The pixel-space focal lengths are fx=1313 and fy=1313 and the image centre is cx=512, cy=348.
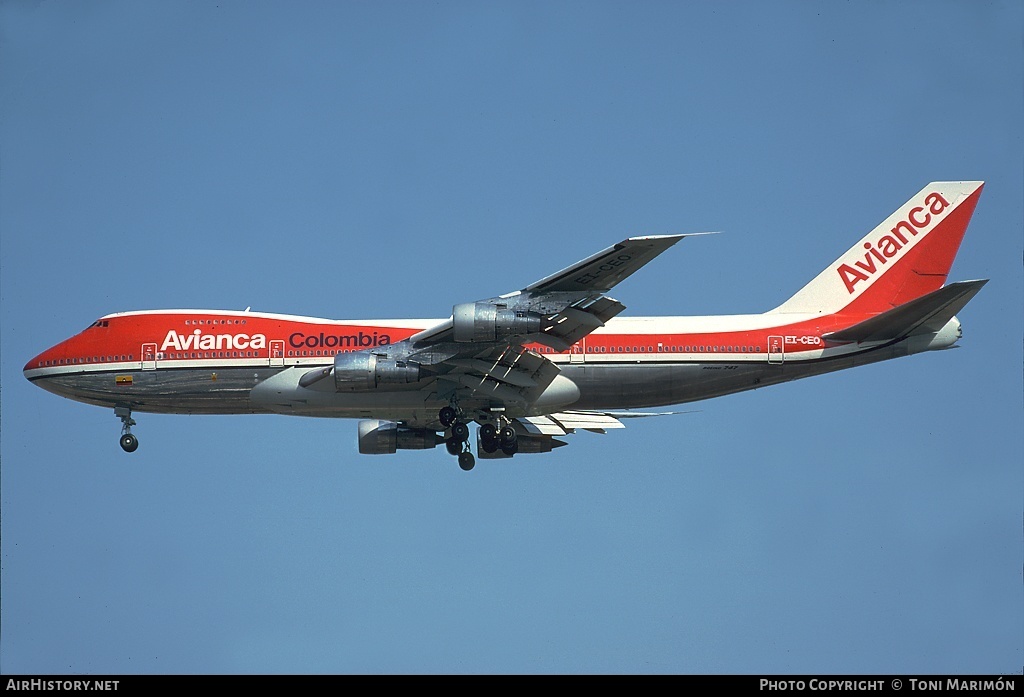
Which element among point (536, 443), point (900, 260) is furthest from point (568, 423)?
point (900, 260)

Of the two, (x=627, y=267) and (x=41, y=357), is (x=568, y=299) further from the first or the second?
(x=41, y=357)

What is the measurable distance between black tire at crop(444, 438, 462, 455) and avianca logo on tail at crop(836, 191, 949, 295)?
495 inches

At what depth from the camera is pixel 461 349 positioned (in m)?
35.5

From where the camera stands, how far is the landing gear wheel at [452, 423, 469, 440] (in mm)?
38219

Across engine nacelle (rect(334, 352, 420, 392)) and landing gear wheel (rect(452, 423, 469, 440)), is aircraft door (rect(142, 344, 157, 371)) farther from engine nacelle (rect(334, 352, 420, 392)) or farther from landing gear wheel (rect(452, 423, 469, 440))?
landing gear wheel (rect(452, 423, 469, 440))

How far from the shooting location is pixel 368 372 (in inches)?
1389

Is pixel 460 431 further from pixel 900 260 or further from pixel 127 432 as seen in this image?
pixel 900 260

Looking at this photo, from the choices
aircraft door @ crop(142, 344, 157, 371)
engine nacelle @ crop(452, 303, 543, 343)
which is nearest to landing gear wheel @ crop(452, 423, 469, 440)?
engine nacelle @ crop(452, 303, 543, 343)

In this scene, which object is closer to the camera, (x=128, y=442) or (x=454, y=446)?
(x=454, y=446)

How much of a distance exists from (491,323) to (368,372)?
13.3ft

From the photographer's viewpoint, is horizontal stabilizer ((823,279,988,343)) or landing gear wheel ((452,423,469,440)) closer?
horizontal stabilizer ((823,279,988,343))
